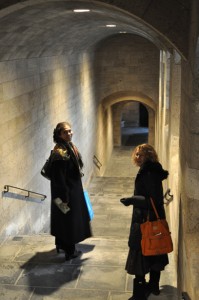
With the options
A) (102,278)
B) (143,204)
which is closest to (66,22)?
(143,204)

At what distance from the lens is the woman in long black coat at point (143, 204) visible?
11.5ft

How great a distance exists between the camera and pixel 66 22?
6113mm

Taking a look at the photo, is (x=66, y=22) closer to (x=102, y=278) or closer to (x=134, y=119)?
(x=102, y=278)

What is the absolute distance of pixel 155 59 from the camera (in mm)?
13117

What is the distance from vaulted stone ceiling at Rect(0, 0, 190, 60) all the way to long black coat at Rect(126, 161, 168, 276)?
3.32ft

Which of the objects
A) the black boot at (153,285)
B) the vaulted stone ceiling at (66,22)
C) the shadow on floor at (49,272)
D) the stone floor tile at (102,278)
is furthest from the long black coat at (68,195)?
the vaulted stone ceiling at (66,22)

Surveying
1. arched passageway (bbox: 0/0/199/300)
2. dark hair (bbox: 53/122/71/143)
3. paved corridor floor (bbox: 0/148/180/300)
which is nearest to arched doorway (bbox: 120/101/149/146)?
arched passageway (bbox: 0/0/199/300)

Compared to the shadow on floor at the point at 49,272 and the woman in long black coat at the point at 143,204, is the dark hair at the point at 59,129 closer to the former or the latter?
the woman in long black coat at the point at 143,204

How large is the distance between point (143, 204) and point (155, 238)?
303 mm

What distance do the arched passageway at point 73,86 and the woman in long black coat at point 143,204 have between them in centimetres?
23

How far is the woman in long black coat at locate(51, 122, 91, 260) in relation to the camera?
439 centimetres

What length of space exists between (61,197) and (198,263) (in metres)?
1.92

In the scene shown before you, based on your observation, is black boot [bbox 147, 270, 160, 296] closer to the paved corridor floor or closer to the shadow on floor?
the paved corridor floor

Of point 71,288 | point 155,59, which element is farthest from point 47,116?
point 155,59
